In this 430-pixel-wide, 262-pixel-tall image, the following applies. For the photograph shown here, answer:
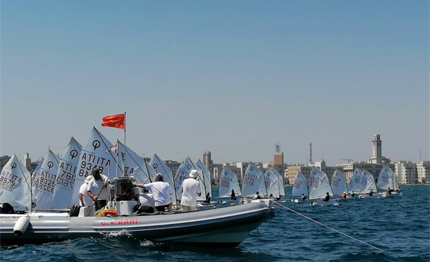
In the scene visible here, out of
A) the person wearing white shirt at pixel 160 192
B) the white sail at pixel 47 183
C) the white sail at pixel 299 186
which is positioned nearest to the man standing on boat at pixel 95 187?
the person wearing white shirt at pixel 160 192

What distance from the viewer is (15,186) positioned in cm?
3638

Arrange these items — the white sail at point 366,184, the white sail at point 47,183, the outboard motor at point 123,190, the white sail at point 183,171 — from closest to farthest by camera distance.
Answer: the outboard motor at point 123,190 < the white sail at point 47,183 < the white sail at point 183,171 < the white sail at point 366,184

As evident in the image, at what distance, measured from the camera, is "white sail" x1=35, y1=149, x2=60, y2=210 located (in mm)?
36781

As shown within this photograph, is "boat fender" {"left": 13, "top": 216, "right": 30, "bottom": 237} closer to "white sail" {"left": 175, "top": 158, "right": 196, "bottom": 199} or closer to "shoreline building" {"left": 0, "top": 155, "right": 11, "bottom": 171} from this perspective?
"white sail" {"left": 175, "top": 158, "right": 196, "bottom": 199}

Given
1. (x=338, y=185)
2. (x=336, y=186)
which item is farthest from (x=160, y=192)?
(x=338, y=185)

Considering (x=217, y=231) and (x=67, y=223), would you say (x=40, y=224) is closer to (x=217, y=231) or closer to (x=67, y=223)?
(x=67, y=223)

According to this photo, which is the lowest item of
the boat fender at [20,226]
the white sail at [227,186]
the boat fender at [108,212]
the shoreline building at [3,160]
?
the boat fender at [20,226]

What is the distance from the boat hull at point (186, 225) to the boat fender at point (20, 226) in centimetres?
106

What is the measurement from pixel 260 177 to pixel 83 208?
48025 millimetres

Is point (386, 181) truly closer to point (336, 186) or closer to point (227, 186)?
point (336, 186)

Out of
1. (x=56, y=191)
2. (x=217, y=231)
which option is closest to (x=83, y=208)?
A: (x=217, y=231)

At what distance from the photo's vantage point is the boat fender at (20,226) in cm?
2005

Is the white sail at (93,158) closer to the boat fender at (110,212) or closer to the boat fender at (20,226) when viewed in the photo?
the boat fender at (20,226)

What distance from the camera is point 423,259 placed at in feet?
62.4
